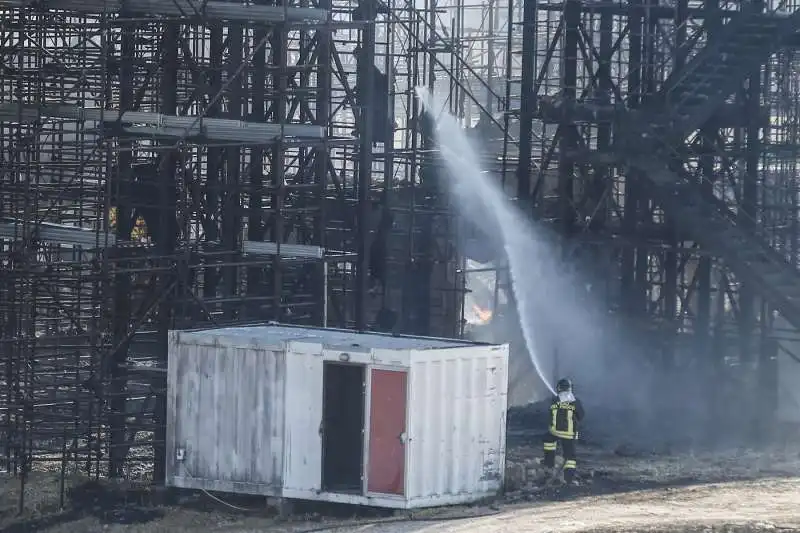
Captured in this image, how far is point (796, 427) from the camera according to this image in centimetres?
2745

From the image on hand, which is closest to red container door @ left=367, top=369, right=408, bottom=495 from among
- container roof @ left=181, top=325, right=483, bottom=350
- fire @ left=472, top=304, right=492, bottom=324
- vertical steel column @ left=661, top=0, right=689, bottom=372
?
container roof @ left=181, top=325, right=483, bottom=350

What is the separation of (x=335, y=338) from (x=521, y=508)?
329 cm

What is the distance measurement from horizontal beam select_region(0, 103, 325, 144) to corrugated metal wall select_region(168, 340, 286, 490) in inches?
150

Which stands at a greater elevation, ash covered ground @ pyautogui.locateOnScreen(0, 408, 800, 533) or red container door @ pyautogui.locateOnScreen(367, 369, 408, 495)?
red container door @ pyautogui.locateOnScreen(367, 369, 408, 495)

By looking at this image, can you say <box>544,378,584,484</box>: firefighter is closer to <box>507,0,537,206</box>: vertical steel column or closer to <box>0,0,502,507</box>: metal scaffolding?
<box>0,0,502,507</box>: metal scaffolding

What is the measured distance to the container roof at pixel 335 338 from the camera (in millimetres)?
21188

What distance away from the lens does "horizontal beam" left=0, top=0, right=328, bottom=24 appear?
78.6 feet

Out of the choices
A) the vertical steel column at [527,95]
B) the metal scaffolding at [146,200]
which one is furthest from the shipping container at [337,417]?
the vertical steel column at [527,95]

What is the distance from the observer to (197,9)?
2405cm

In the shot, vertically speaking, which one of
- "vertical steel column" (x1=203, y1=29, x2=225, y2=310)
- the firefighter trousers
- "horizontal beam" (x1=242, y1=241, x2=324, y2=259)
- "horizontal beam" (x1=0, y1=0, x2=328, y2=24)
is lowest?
the firefighter trousers

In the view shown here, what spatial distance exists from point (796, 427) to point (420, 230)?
8.26 meters

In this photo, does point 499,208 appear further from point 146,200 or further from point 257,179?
point 146,200

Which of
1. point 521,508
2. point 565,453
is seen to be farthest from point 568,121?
point 521,508

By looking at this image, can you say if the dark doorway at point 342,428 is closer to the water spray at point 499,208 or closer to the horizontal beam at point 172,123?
the horizontal beam at point 172,123
